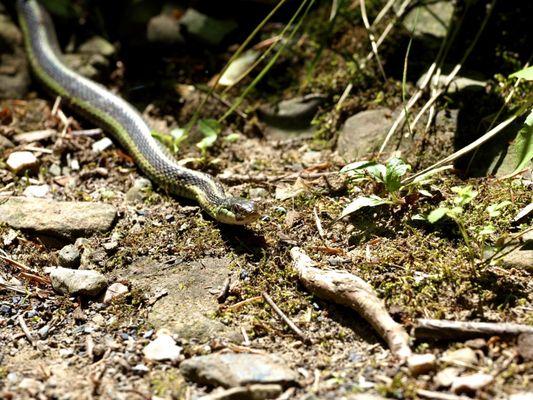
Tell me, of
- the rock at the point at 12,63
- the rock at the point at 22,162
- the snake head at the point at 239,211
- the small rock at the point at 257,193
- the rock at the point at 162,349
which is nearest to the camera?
the rock at the point at 162,349

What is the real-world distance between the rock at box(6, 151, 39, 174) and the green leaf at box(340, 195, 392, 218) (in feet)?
9.45

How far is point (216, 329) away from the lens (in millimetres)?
3619

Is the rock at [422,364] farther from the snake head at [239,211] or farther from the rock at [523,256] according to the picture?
the snake head at [239,211]

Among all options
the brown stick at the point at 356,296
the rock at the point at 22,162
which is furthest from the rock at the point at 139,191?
the brown stick at the point at 356,296

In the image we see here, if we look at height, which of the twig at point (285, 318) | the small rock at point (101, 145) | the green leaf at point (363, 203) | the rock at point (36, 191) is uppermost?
the green leaf at point (363, 203)

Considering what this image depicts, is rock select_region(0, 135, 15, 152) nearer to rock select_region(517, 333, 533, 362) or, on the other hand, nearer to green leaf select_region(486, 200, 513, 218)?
green leaf select_region(486, 200, 513, 218)

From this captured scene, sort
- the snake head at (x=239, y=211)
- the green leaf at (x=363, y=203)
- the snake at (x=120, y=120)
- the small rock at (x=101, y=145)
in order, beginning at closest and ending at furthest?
the green leaf at (x=363, y=203)
the snake head at (x=239, y=211)
the snake at (x=120, y=120)
the small rock at (x=101, y=145)

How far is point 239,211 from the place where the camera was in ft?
13.9

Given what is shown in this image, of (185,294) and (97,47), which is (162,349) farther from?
(97,47)

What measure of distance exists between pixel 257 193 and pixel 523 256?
2.03 metres

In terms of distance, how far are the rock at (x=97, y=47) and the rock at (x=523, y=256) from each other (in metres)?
4.94

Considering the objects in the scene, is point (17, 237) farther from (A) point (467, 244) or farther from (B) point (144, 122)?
(A) point (467, 244)

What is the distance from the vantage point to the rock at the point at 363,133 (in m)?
5.09

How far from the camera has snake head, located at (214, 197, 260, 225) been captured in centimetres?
421
